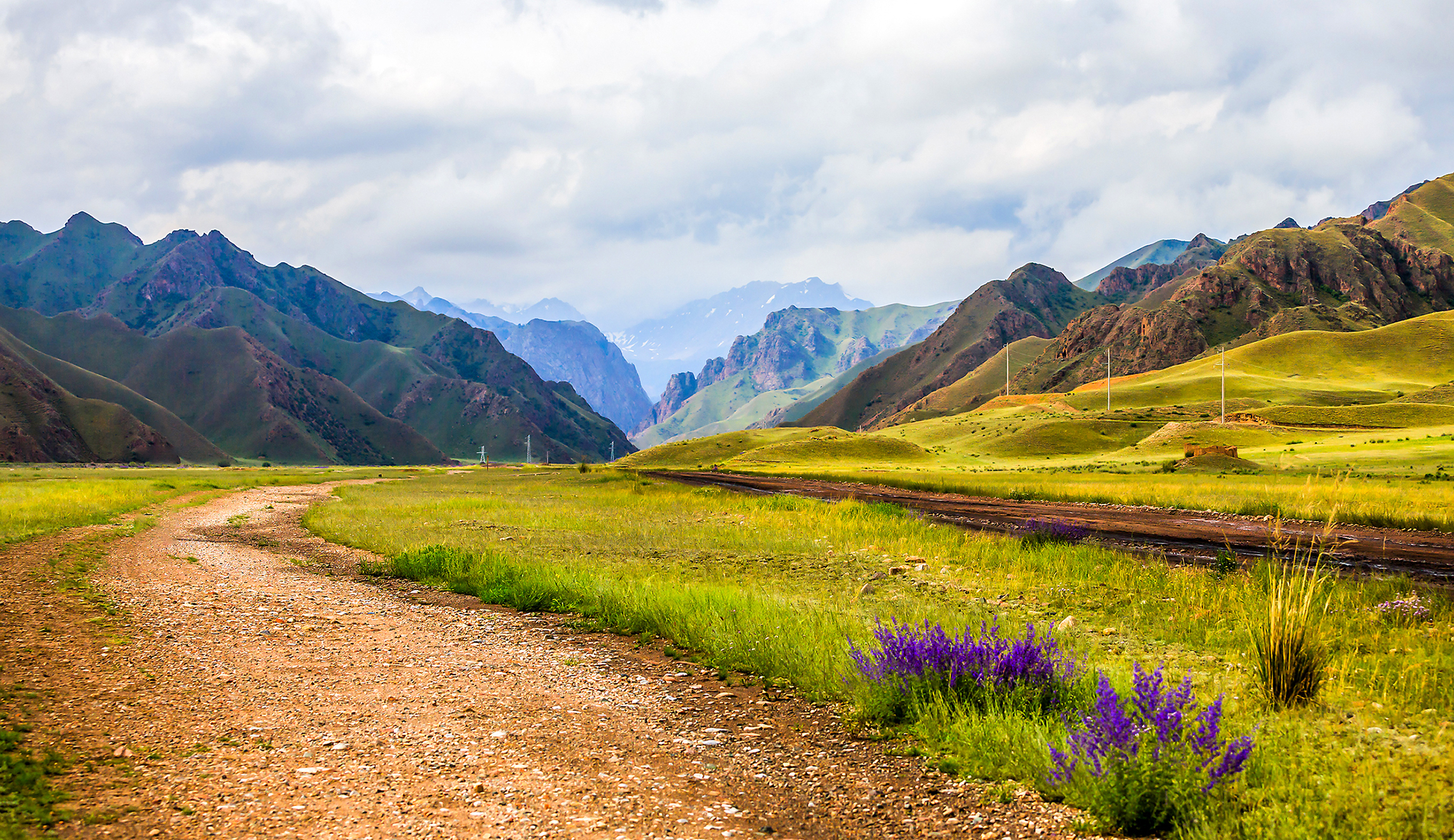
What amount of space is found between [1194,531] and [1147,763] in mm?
20236

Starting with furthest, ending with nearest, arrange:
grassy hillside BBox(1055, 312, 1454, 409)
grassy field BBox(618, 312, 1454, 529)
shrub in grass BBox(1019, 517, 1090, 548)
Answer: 1. grassy hillside BBox(1055, 312, 1454, 409)
2. grassy field BBox(618, 312, 1454, 529)
3. shrub in grass BBox(1019, 517, 1090, 548)

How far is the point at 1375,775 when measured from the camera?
201 inches

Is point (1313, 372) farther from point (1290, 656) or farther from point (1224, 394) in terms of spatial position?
point (1290, 656)

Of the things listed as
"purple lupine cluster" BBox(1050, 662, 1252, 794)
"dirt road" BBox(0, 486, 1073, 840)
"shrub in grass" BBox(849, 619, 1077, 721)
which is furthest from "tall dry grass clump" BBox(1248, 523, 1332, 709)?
"dirt road" BBox(0, 486, 1073, 840)

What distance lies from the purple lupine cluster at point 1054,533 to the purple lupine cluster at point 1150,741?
40.8 ft

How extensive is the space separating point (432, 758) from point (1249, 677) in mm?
8109

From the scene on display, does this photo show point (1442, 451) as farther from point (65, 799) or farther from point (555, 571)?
point (65, 799)

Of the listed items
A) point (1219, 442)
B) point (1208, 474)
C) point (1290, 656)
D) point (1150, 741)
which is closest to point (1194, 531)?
point (1290, 656)

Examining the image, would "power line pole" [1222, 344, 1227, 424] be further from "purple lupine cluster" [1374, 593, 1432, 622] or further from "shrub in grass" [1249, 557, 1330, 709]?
"shrub in grass" [1249, 557, 1330, 709]

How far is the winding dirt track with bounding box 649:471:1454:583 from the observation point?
15.6 metres

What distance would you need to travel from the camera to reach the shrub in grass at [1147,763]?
200 inches

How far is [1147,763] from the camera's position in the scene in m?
5.17

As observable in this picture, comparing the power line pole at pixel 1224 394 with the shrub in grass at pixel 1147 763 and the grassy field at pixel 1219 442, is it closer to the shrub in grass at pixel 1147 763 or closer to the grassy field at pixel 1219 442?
the grassy field at pixel 1219 442

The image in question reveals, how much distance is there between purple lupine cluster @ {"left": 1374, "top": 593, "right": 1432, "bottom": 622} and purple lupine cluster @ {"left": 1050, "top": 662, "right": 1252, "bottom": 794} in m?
6.06
